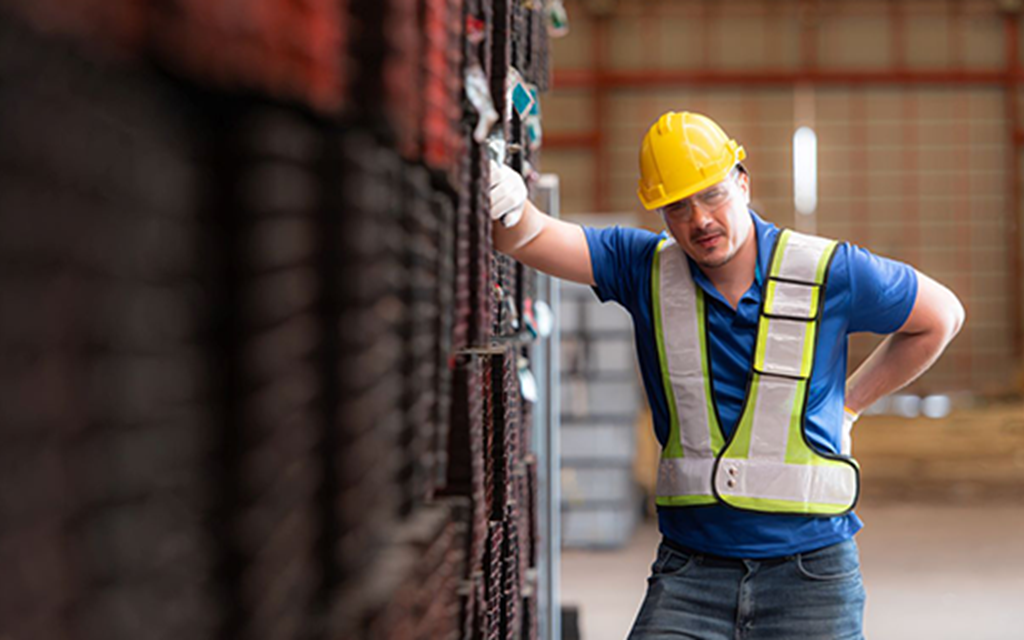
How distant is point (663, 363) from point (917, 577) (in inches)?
267

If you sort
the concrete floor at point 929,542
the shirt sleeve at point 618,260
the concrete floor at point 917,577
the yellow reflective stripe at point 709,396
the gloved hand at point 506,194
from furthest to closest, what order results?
the concrete floor at point 929,542 → the concrete floor at point 917,577 → the shirt sleeve at point 618,260 → the yellow reflective stripe at point 709,396 → the gloved hand at point 506,194

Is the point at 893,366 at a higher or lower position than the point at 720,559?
higher

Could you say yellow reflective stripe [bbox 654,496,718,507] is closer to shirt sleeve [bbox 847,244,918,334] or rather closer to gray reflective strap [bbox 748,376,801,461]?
gray reflective strap [bbox 748,376,801,461]

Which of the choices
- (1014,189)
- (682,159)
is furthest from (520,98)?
(1014,189)

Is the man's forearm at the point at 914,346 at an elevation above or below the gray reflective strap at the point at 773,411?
above

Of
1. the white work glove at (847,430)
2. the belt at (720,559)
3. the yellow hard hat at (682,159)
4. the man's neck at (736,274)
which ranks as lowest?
the belt at (720,559)

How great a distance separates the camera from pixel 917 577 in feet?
29.5

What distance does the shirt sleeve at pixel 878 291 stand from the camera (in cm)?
287

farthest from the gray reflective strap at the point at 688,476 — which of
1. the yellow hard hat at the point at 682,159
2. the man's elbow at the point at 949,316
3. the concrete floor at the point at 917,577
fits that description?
the concrete floor at the point at 917,577

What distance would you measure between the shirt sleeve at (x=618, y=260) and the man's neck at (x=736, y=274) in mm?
193

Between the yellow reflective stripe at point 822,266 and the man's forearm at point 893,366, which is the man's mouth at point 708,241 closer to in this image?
the yellow reflective stripe at point 822,266

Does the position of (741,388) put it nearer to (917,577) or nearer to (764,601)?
(764,601)

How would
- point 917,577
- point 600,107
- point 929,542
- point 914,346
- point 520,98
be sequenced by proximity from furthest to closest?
point 600,107 < point 929,542 < point 917,577 < point 914,346 < point 520,98

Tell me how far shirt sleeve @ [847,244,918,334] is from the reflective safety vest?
8 cm
